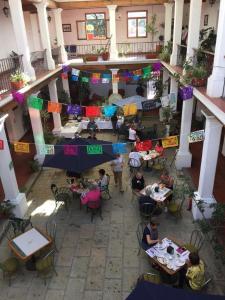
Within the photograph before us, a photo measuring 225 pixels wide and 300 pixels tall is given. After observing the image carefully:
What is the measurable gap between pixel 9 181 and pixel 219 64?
725 centimetres

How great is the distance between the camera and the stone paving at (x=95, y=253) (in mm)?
7051

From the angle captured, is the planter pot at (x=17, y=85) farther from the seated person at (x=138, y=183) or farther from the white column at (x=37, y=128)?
the seated person at (x=138, y=183)

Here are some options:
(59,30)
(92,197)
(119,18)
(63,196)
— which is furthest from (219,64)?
(119,18)

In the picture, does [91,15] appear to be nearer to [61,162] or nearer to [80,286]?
[61,162]

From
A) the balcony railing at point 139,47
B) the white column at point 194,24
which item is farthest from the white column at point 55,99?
the white column at point 194,24

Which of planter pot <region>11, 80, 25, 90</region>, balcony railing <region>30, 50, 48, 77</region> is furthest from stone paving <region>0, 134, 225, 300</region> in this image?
balcony railing <region>30, 50, 48, 77</region>

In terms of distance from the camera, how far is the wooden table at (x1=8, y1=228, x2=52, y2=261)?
7.32m

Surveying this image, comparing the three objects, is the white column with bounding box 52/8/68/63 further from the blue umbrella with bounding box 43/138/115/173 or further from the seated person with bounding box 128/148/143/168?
the blue umbrella with bounding box 43/138/115/173

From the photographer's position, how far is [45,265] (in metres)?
7.15

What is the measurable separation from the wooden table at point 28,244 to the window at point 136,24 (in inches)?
646

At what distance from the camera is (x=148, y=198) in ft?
29.3

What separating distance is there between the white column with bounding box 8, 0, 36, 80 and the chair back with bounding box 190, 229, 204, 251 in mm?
8237

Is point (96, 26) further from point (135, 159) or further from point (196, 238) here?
point (196, 238)

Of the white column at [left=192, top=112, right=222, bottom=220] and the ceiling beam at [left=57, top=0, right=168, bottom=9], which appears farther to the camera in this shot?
the ceiling beam at [left=57, top=0, right=168, bottom=9]
